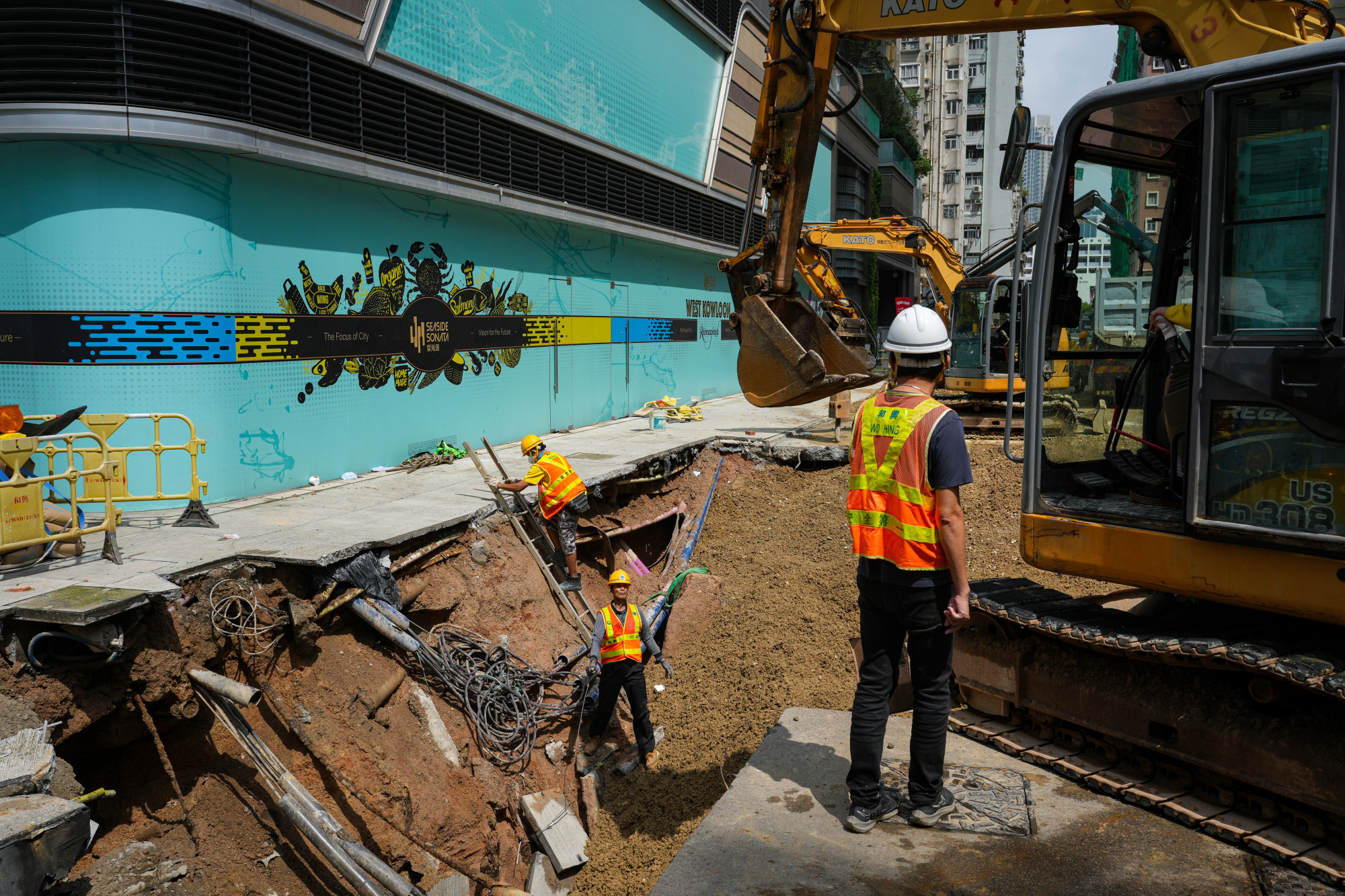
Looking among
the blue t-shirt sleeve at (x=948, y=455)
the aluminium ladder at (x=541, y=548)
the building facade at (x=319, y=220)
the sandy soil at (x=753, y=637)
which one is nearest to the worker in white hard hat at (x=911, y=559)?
the blue t-shirt sleeve at (x=948, y=455)

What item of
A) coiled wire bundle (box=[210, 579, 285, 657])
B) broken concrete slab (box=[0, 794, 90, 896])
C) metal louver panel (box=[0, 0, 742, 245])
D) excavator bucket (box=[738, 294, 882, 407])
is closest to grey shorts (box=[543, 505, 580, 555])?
coiled wire bundle (box=[210, 579, 285, 657])

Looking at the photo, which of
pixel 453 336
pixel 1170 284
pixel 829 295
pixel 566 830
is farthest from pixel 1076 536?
pixel 829 295

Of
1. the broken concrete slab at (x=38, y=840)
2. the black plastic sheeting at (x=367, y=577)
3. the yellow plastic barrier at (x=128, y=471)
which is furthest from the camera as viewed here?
the yellow plastic barrier at (x=128, y=471)

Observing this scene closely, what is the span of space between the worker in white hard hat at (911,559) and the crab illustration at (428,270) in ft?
29.0

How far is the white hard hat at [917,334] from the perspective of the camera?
3582 millimetres

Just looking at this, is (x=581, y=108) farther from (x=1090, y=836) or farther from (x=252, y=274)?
(x=1090, y=836)

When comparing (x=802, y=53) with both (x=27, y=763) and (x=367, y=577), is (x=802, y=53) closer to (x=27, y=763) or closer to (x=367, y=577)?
(x=367, y=577)

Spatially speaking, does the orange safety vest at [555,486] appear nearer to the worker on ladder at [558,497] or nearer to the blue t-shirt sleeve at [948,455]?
the worker on ladder at [558,497]

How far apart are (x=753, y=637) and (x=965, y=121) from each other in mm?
60819

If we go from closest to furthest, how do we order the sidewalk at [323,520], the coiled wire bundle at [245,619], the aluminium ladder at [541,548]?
the sidewalk at [323,520], the coiled wire bundle at [245,619], the aluminium ladder at [541,548]

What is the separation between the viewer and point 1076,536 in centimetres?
403

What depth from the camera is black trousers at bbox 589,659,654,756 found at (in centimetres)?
771

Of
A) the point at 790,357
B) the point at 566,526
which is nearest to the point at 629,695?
the point at 566,526

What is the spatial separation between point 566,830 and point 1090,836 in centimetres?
484
